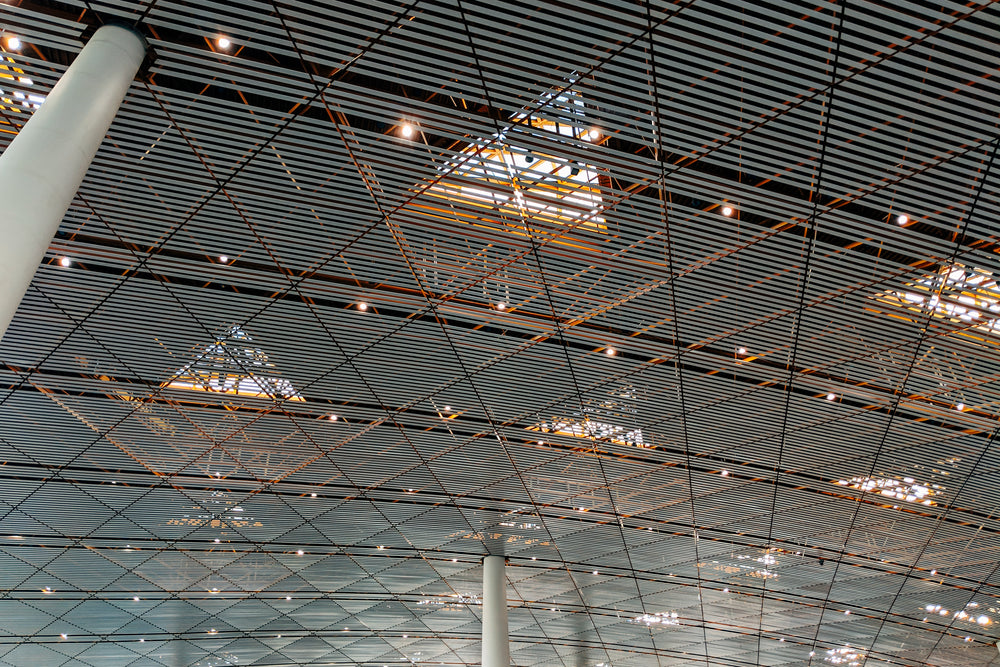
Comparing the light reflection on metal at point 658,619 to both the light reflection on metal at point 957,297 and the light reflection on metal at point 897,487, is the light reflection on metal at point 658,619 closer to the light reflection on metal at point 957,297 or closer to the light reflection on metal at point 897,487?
the light reflection on metal at point 897,487

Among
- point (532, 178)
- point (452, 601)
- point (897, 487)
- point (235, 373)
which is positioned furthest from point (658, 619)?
point (532, 178)

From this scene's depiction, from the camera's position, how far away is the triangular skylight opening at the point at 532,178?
41.3 ft

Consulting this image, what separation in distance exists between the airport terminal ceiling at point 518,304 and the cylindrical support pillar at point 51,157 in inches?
52.8

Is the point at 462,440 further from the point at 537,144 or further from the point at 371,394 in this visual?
the point at 537,144

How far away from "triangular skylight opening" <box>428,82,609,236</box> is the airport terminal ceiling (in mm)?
63

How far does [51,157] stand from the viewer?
343 inches

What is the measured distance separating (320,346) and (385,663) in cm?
3189

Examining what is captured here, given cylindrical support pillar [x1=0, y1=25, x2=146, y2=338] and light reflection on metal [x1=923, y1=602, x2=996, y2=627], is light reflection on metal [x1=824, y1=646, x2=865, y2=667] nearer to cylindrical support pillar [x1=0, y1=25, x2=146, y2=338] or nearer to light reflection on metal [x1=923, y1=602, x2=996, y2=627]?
light reflection on metal [x1=923, y1=602, x2=996, y2=627]

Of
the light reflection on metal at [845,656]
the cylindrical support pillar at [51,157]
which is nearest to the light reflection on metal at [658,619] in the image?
the light reflection on metal at [845,656]

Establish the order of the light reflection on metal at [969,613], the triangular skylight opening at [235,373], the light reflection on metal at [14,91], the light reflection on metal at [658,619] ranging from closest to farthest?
the light reflection on metal at [14,91], the triangular skylight opening at [235,373], the light reflection on metal at [969,613], the light reflection on metal at [658,619]

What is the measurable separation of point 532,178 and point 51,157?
25.4 ft

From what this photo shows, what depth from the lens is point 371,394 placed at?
1952 centimetres

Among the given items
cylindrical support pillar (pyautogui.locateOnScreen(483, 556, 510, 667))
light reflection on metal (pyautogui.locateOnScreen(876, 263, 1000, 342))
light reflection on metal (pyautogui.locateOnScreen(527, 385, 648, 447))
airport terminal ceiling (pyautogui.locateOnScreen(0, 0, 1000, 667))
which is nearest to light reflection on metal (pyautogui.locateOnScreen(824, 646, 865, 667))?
airport terminal ceiling (pyautogui.locateOnScreen(0, 0, 1000, 667))

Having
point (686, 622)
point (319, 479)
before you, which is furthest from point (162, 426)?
point (686, 622)
